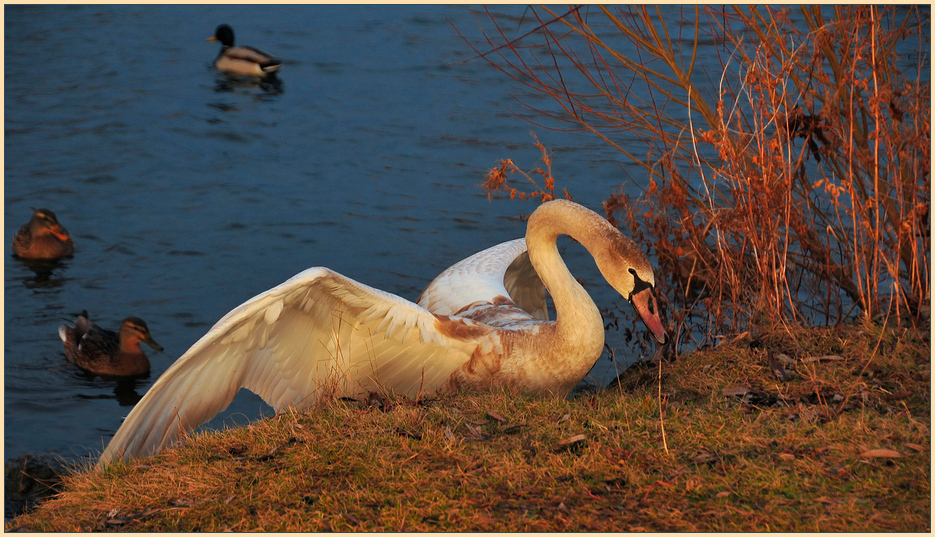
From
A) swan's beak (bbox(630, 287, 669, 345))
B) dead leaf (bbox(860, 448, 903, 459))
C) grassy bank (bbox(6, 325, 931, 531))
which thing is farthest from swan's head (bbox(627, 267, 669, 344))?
dead leaf (bbox(860, 448, 903, 459))

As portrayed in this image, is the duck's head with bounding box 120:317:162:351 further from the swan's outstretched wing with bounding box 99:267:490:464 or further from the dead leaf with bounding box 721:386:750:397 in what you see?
the dead leaf with bounding box 721:386:750:397

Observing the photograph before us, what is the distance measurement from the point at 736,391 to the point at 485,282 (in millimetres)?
2102

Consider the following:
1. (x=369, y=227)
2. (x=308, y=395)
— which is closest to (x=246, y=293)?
(x=369, y=227)

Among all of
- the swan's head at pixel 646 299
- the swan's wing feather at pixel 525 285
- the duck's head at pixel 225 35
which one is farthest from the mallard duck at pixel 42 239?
the swan's head at pixel 646 299

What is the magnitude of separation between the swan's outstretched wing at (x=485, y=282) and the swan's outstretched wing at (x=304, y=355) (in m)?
0.84

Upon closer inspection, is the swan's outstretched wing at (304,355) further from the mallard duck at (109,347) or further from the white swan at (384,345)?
the mallard duck at (109,347)

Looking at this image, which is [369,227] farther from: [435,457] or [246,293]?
[435,457]

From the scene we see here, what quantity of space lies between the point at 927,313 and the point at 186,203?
29.6 feet

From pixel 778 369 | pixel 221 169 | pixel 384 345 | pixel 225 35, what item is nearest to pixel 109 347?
pixel 384 345

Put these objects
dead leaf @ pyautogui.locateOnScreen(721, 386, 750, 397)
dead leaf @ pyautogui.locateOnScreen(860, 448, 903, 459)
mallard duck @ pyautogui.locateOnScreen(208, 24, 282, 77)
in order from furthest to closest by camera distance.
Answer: mallard duck @ pyautogui.locateOnScreen(208, 24, 282, 77), dead leaf @ pyautogui.locateOnScreen(721, 386, 750, 397), dead leaf @ pyautogui.locateOnScreen(860, 448, 903, 459)

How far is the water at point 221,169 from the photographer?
30.7 feet

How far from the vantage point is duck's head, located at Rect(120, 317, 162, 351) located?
841 cm

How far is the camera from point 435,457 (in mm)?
4219

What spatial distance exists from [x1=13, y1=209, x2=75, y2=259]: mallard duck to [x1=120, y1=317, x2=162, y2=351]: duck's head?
222 cm
